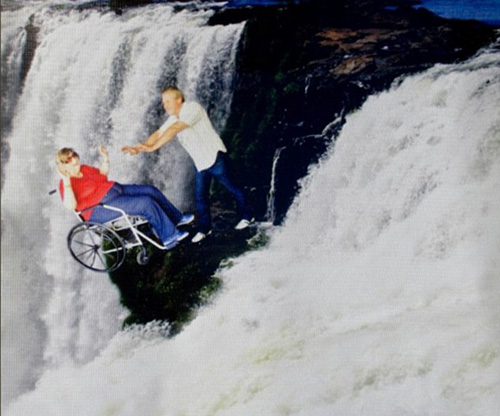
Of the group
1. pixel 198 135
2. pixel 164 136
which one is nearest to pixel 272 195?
pixel 198 135

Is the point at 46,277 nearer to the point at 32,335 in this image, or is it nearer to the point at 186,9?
the point at 32,335

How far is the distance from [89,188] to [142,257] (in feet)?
1.12

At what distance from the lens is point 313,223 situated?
90.6 inches

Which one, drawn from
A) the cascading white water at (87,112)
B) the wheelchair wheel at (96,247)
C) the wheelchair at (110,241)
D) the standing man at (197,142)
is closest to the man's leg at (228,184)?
the standing man at (197,142)

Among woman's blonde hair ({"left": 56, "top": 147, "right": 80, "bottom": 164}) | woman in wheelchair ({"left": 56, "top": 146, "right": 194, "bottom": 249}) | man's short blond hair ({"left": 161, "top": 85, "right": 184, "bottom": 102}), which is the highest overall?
man's short blond hair ({"left": 161, "top": 85, "right": 184, "bottom": 102})

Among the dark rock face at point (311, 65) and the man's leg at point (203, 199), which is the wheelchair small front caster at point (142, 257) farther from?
the dark rock face at point (311, 65)

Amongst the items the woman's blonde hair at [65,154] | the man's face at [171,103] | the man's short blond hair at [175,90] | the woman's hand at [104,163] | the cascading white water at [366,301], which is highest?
the man's short blond hair at [175,90]

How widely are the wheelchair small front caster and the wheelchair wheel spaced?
0.06 m

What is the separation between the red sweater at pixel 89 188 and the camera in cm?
224

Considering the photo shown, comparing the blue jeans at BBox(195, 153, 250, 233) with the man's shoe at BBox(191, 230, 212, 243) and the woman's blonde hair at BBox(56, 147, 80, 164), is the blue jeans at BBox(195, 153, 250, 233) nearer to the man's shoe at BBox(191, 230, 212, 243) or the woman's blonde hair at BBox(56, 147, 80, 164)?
the man's shoe at BBox(191, 230, 212, 243)

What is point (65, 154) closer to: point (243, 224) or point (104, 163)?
point (104, 163)

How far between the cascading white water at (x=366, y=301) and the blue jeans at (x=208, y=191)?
0.19 meters

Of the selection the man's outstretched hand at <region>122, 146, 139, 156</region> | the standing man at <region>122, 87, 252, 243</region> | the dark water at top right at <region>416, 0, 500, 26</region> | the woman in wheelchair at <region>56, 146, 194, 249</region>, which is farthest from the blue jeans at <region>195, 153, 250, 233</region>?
the dark water at top right at <region>416, 0, 500, 26</region>

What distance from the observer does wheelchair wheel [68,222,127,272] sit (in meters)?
2.25
